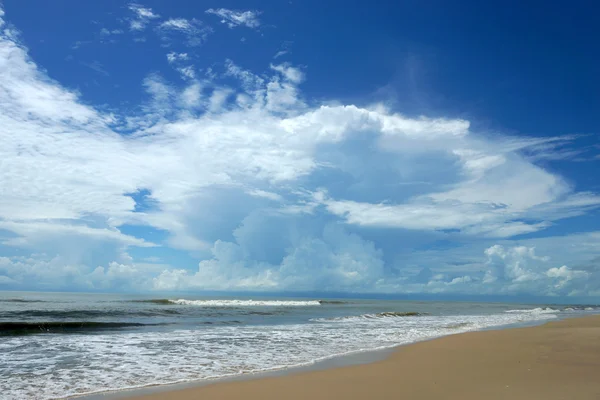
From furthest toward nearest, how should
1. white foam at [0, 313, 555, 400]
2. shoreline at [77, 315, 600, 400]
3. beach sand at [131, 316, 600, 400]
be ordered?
1. white foam at [0, 313, 555, 400]
2. shoreline at [77, 315, 600, 400]
3. beach sand at [131, 316, 600, 400]

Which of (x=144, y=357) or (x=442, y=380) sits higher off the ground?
(x=442, y=380)

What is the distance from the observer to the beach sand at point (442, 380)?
7.31 m

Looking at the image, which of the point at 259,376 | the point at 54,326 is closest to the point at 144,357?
the point at 259,376

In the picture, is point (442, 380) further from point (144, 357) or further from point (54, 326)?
point (54, 326)

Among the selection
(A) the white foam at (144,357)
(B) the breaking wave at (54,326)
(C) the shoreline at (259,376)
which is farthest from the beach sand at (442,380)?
(B) the breaking wave at (54,326)

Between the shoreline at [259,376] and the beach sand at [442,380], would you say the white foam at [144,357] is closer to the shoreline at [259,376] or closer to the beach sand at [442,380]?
the shoreline at [259,376]

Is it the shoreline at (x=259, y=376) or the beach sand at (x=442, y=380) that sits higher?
the beach sand at (x=442, y=380)

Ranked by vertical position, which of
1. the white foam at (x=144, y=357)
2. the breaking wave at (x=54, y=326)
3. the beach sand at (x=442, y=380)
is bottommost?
the breaking wave at (x=54, y=326)

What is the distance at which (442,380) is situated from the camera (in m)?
8.54

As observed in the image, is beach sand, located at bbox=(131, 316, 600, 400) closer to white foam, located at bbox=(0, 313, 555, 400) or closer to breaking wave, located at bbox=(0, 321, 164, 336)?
white foam, located at bbox=(0, 313, 555, 400)

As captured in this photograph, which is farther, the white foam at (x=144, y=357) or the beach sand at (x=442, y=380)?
the white foam at (x=144, y=357)

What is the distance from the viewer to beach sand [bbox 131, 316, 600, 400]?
7312 mm

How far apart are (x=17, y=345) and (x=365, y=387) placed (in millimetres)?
13951

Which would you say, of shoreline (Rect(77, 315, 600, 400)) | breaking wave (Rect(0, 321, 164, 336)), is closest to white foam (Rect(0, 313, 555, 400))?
shoreline (Rect(77, 315, 600, 400))
